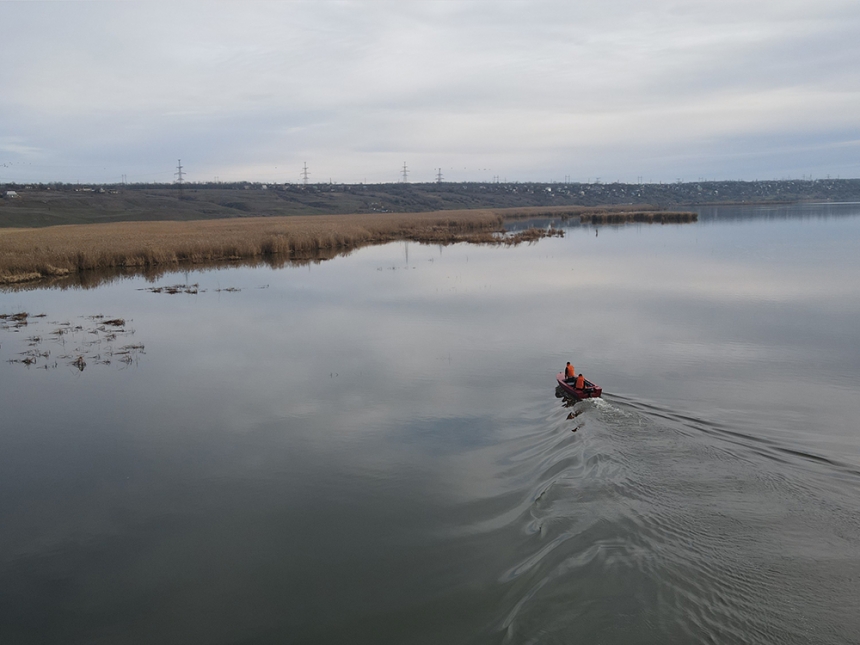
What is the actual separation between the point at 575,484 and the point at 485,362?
21.6 feet

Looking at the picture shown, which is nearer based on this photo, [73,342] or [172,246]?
[73,342]

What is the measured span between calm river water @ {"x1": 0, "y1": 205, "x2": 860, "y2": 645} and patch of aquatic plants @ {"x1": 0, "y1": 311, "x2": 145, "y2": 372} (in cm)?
15

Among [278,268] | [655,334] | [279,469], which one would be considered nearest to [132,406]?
[279,469]

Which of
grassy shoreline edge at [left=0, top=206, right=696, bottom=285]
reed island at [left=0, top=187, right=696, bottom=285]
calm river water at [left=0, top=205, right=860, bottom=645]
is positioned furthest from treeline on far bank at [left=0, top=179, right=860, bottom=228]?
calm river water at [left=0, top=205, right=860, bottom=645]

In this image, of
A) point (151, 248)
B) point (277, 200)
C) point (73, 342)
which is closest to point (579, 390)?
point (73, 342)

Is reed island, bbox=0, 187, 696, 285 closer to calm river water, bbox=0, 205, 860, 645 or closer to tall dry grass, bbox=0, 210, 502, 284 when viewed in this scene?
tall dry grass, bbox=0, 210, 502, 284

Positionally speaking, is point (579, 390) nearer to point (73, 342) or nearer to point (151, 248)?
point (73, 342)

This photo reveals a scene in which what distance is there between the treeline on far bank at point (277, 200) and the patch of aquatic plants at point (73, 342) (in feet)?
168

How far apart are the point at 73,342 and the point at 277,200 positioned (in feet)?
346

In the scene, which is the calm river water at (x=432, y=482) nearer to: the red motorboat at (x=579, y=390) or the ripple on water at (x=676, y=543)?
the ripple on water at (x=676, y=543)

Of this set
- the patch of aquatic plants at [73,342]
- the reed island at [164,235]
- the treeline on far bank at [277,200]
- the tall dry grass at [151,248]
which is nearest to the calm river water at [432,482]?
the patch of aquatic plants at [73,342]

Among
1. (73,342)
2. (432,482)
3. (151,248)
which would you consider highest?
(151,248)

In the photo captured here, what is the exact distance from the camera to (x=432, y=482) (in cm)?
980

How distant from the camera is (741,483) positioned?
934cm
